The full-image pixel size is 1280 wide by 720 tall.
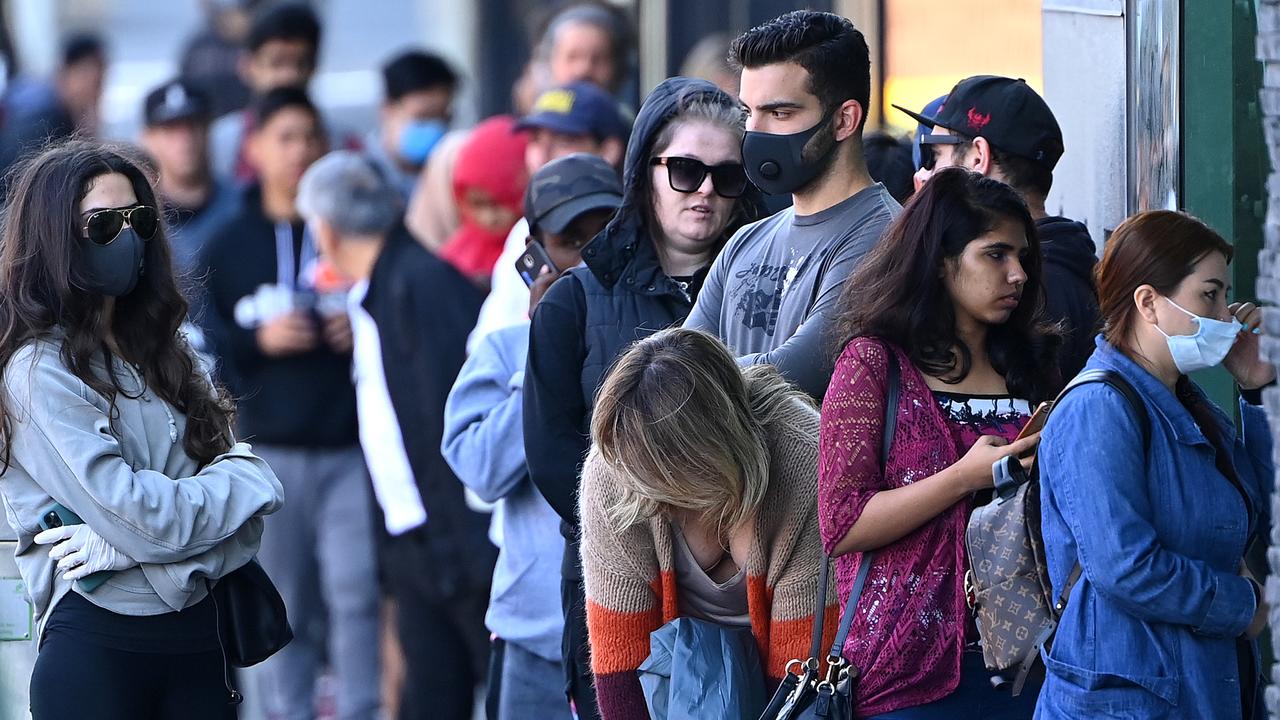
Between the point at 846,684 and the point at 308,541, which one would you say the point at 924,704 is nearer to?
the point at 846,684

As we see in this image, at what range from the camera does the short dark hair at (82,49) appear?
8.86 metres

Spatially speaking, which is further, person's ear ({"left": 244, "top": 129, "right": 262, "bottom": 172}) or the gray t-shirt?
person's ear ({"left": 244, "top": 129, "right": 262, "bottom": 172})

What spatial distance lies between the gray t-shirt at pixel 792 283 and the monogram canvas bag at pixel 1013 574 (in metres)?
0.46

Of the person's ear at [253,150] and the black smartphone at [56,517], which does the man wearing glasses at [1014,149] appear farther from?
the person's ear at [253,150]

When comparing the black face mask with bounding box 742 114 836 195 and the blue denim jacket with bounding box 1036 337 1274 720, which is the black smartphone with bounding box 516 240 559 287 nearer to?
the black face mask with bounding box 742 114 836 195

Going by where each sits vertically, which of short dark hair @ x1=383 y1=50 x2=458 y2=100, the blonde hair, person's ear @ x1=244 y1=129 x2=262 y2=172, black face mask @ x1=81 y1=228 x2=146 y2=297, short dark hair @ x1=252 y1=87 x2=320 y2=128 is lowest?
the blonde hair

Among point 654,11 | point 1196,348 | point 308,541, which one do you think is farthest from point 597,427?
point 654,11

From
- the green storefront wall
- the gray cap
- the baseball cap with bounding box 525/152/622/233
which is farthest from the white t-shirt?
the green storefront wall

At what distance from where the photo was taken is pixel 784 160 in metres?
3.70

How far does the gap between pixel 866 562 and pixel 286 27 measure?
5.77 m

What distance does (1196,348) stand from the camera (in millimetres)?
3068

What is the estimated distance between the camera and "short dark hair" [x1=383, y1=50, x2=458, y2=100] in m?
8.41

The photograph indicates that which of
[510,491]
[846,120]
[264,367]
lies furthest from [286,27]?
[846,120]

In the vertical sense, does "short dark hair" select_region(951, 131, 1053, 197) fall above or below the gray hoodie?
above
